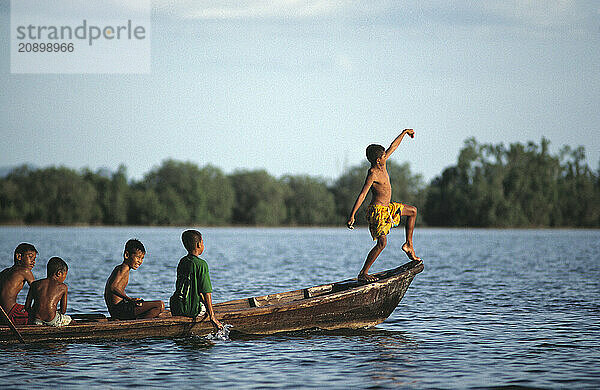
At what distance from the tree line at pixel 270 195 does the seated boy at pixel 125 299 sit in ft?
327

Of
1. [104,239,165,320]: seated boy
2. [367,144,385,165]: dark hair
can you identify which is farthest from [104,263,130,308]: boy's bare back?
[367,144,385,165]: dark hair

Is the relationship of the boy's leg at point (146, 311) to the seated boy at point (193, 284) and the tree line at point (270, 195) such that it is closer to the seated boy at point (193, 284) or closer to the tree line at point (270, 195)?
the seated boy at point (193, 284)

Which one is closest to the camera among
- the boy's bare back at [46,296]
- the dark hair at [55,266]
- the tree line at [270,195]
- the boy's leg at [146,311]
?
the dark hair at [55,266]

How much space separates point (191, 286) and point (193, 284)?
2.0 inches

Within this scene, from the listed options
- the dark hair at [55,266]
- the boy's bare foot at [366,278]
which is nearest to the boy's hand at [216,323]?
the dark hair at [55,266]

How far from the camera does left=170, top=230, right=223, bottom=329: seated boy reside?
495 inches

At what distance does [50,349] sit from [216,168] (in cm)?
11415

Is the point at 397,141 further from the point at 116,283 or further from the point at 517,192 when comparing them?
the point at 517,192

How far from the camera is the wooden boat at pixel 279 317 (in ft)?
41.4

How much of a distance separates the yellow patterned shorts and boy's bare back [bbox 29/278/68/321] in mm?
5407

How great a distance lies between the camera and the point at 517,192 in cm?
11094

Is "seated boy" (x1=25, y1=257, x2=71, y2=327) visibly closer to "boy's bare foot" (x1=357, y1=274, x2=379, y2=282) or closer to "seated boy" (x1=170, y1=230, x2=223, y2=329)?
A: "seated boy" (x1=170, y1=230, x2=223, y2=329)

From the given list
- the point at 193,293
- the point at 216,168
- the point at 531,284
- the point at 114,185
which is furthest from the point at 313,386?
the point at 216,168

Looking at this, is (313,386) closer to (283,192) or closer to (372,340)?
(372,340)
